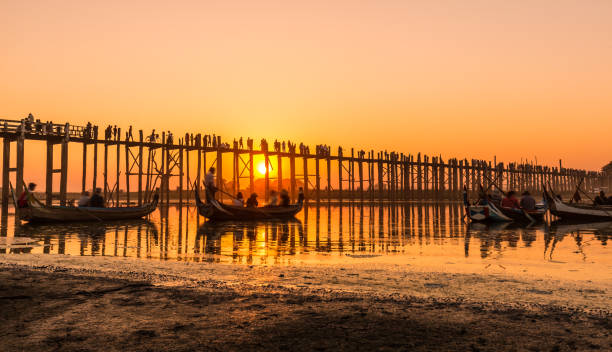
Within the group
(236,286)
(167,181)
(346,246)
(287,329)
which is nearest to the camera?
(287,329)

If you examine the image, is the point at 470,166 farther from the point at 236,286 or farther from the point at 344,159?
the point at 236,286

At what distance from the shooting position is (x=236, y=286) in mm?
6598

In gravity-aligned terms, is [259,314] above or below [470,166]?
below

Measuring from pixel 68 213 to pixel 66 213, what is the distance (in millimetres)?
80

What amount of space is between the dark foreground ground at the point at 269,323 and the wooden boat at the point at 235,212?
48.0ft

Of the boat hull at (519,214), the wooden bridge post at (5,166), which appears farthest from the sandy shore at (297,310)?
the wooden bridge post at (5,166)

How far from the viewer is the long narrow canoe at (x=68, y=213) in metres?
18.2

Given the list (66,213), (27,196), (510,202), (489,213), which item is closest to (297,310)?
(27,196)

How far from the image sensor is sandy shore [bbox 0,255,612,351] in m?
4.14

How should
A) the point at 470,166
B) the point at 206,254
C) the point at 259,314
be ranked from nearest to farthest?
the point at 259,314
the point at 206,254
the point at 470,166

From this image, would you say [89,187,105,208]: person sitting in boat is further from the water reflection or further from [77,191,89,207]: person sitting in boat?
the water reflection

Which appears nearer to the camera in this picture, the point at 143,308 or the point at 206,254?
the point at 143,308

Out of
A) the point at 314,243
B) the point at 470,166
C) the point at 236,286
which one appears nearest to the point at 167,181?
the point at 314,243

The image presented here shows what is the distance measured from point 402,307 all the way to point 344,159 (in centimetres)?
4552
